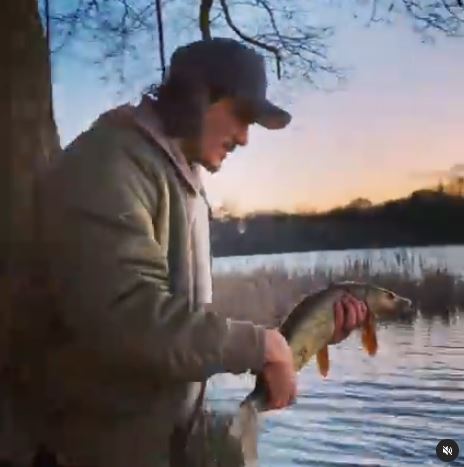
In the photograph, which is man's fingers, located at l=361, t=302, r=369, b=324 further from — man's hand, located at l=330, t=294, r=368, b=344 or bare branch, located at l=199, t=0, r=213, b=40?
bare branch, located at l=199, t=0, r=213, b=40

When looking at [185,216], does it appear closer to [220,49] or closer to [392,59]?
[220,49]

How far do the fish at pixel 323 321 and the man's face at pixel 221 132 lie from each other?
245 millimetres

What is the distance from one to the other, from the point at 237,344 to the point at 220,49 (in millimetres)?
431

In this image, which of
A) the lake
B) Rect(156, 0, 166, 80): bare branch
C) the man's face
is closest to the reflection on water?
the lake

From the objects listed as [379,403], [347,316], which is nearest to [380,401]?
[379,403]

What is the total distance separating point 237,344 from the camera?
1505 millimetres

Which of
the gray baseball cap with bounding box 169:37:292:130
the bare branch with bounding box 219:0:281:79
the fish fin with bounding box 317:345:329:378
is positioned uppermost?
the bare branch with bounding box 219:0:281:79

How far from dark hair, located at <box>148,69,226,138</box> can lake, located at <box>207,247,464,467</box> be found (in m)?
0.32

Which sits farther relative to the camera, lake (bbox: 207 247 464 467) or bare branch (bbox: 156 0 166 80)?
bare branch (bbox: 156 0 166 80)

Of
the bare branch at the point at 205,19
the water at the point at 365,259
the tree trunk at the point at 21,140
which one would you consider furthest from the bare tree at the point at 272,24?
the water at the point at 365,259

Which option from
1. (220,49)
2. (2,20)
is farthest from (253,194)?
(2,20)

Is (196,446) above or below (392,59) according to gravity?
below

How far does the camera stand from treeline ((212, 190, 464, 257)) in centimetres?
151

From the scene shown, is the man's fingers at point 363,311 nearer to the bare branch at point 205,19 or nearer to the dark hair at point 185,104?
the dark hair at point 185,104
